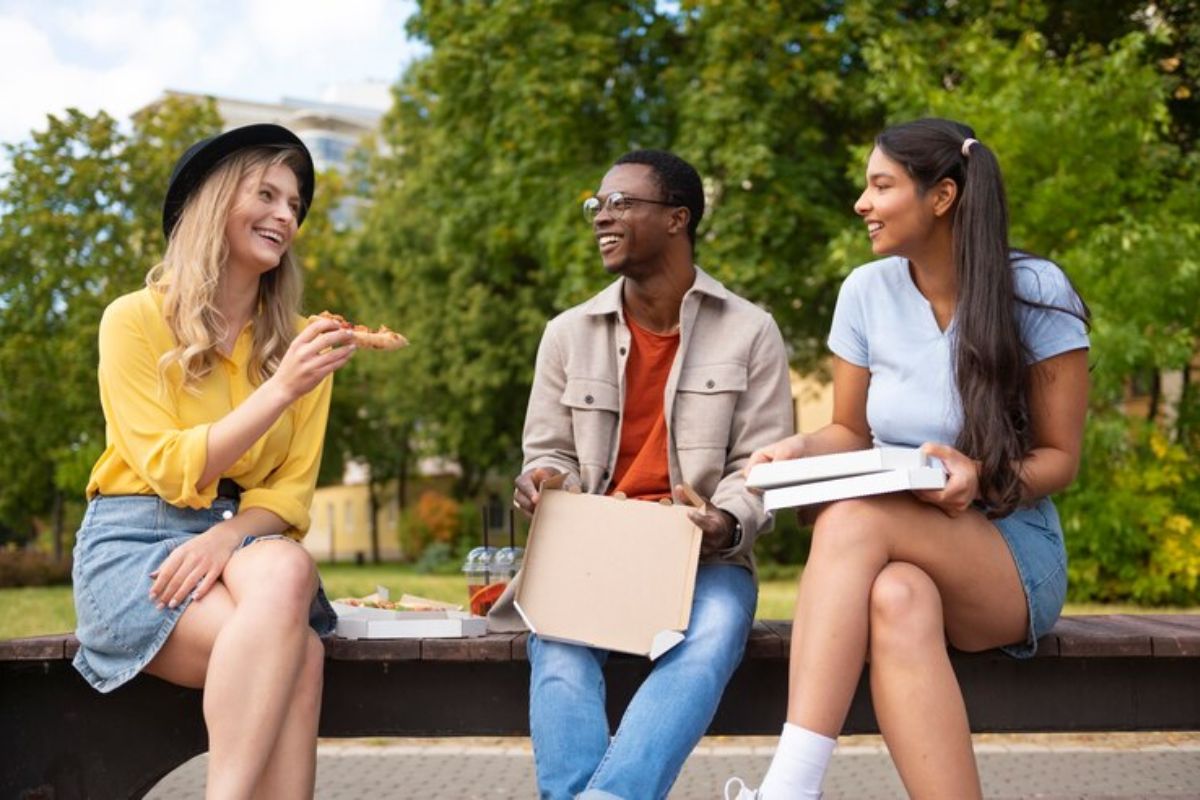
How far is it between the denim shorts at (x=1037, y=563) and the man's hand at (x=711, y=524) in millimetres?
666

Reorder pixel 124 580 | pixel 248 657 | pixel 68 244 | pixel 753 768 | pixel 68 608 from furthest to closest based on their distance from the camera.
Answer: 1. pixel 68 244
2. pixel 68 608
3. pixel 753 768
4. pixel 124 580
5. pixel 248 657

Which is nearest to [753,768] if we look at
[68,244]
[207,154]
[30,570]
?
[207,154]

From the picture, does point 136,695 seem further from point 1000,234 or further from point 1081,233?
point 1081,233

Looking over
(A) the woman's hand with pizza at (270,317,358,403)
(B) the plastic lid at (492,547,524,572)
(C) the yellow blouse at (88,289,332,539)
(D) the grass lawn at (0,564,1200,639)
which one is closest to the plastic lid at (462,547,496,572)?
(B) the plastic lid at (492,547,524,572)

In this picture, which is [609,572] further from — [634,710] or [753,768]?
[753,768]

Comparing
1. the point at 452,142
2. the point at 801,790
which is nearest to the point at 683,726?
the point at 801,790

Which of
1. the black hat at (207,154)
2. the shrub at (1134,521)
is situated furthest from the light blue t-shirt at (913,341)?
the shrub at (1134,521)

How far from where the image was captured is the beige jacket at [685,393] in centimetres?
402

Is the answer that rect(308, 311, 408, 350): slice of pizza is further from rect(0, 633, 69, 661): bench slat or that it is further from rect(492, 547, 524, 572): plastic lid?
rect(0, 633, 69, 661): bench slat

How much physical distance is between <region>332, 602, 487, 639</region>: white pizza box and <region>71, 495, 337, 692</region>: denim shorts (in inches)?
4.3

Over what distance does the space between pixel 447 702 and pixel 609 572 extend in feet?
2.05

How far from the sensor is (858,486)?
325cm

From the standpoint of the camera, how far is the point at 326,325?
3.46 m

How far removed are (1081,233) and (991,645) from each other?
1182 cm
